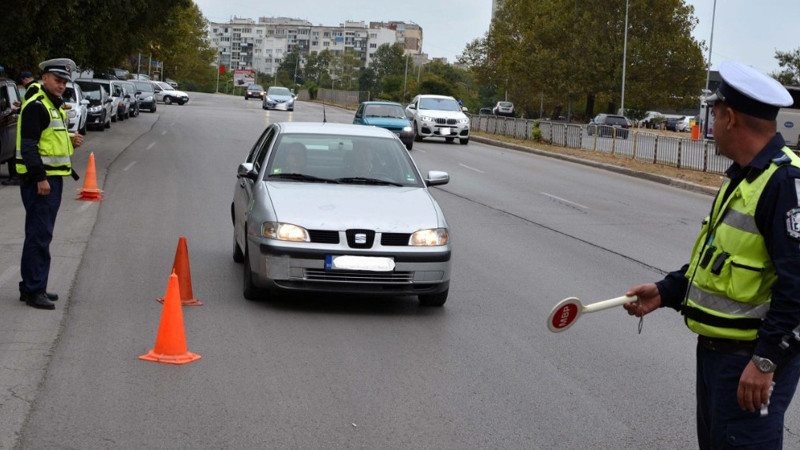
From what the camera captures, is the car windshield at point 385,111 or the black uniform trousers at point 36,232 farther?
the car windshield at point 385,111

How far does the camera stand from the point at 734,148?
11.7 ft

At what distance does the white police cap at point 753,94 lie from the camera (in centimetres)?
349

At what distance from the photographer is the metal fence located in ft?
97.6

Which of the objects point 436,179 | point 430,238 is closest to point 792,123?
point 436,179

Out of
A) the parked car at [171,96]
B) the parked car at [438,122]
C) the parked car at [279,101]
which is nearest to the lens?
the parked car at [438,122]

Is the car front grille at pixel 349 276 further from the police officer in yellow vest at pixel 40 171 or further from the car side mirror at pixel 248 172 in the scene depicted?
the police officer in yellow vest at pixel 40 171

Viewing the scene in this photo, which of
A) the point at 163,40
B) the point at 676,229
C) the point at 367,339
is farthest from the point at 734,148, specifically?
the point at 163,40

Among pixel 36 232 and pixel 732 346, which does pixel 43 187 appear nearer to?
pixel 36 232

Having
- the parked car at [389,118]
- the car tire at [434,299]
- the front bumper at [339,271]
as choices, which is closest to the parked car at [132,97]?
the parked car at [389,118]

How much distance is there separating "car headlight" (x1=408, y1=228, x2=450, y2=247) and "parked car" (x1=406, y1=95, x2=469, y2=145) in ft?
101

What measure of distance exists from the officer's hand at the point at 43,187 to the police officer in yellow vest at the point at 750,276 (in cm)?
613

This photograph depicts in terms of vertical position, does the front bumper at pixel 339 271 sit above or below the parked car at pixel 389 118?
below

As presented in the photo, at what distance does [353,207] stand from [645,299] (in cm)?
532

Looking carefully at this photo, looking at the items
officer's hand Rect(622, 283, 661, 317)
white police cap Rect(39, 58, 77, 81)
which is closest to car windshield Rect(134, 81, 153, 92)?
white police cap Rect(39, 58, 77, 81)
